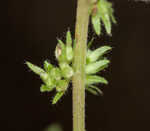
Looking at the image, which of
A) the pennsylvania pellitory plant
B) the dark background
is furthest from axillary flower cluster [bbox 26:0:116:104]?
the dark background

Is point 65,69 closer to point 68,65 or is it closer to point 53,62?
point 68,65

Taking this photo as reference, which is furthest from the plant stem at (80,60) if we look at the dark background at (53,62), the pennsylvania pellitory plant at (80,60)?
the dark background at (53,62)

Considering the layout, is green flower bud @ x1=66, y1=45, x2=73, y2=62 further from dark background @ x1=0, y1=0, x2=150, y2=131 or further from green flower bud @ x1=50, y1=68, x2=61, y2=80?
dark background @ x1=0, y1=0, x2=150, y2=131

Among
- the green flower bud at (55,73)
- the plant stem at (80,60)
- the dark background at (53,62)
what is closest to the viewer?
the plant stem at (80,60)

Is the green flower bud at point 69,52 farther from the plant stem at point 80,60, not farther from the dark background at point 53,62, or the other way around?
the dark background at point 53,62

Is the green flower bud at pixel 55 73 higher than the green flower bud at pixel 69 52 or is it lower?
lower

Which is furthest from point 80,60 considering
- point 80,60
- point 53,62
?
point 53,62
